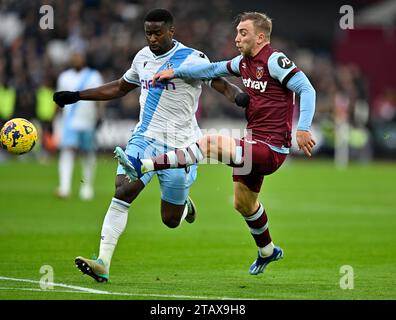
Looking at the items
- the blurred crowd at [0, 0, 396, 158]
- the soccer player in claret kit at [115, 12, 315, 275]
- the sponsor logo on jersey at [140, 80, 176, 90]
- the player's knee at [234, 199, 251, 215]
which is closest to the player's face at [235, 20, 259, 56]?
the soccer player in claret kit at [115, 12, 315, 275]

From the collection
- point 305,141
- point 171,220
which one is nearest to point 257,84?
point 305,141

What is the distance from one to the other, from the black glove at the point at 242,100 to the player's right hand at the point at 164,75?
2.55 feet

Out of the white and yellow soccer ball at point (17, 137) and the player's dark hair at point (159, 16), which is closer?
the player's dark hair at point (159, 16)

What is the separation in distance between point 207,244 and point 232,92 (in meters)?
3.79

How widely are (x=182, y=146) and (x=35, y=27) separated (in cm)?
2220

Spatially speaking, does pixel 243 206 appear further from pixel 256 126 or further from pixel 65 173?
pixel 65 173

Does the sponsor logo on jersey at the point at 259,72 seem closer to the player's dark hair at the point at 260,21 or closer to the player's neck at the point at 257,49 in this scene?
the player's neck at the point at 257,49

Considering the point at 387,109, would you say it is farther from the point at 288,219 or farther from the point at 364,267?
the point at 364,267

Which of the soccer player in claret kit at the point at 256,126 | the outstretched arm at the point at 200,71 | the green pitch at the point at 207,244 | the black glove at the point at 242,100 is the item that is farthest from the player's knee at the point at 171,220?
the black glove at the point at 242,100

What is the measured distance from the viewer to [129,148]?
33.5 ft

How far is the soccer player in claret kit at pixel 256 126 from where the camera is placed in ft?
30.9

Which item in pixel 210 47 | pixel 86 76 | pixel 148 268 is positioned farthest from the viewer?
pixel 210 47
